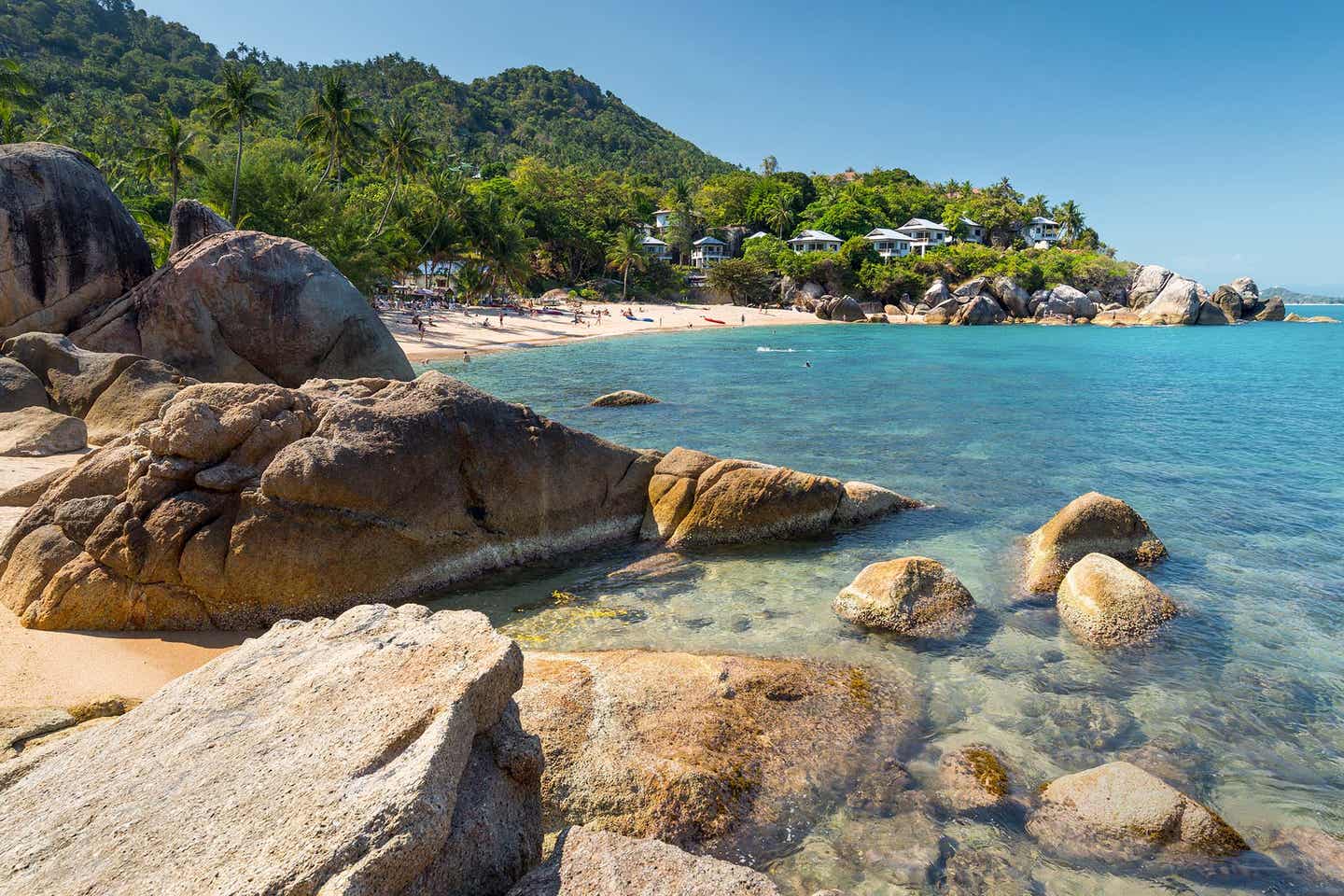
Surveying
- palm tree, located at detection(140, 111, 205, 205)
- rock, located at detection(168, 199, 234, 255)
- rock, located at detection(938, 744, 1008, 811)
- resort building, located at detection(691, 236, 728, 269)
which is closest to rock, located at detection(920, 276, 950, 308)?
resort building, located at detection(691, 236, 728, 269)

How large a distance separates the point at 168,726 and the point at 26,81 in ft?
166

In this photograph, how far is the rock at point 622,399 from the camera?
28.5 m

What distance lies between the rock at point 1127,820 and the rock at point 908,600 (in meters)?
3.28

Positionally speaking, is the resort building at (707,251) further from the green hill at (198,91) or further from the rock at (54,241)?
the rock at (54,241)

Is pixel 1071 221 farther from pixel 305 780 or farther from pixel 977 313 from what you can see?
pixel 305 780

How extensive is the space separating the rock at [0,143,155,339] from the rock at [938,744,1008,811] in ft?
81.2

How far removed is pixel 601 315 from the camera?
71.4 metres

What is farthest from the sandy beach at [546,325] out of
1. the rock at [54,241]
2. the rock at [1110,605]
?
the rock at [1110,605]

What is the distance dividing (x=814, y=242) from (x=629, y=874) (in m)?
103

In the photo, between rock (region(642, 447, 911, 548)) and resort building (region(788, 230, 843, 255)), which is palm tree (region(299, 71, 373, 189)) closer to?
rock (region(642, 447, 911, 548))

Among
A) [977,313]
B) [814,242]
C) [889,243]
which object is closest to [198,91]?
[814,242]

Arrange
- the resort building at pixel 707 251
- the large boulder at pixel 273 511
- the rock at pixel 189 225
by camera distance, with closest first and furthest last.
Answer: the large boulder at pixel 273 511, the rock at pixel 189 225, the resort building at pixel 707 251

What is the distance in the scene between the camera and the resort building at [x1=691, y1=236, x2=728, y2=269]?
102188mm

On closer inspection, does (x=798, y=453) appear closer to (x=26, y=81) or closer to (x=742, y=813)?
(x=742, y=813)
